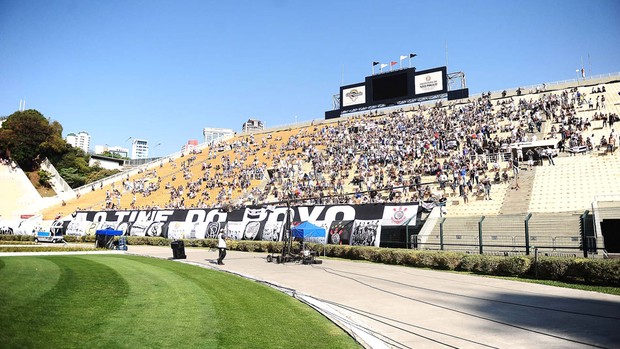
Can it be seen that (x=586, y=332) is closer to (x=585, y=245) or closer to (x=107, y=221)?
(x=585, y=245)

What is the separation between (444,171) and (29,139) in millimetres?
71749

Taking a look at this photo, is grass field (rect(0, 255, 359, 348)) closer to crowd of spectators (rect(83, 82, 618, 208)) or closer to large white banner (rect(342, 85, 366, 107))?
crowd of spectators (rect(83, 82, 618, 208))

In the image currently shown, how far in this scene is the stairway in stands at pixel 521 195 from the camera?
88.8 feet

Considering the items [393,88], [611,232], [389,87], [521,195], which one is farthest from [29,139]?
[611,232]

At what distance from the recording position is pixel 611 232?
21766mm

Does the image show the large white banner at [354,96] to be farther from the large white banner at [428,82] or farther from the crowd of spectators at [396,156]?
the large white banner at [428,82]

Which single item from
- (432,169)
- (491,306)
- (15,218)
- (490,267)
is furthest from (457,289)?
(15,218)

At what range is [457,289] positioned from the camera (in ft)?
47.3

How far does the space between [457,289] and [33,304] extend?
1198 centimetres

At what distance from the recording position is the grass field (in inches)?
269

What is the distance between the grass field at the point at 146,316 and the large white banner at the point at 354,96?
4957 centimetres

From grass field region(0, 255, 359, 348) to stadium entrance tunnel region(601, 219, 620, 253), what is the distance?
18265 mm

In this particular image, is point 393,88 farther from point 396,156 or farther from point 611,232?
point 611,232

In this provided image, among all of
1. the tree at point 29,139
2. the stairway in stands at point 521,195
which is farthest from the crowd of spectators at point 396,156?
the tree at point 29,139
